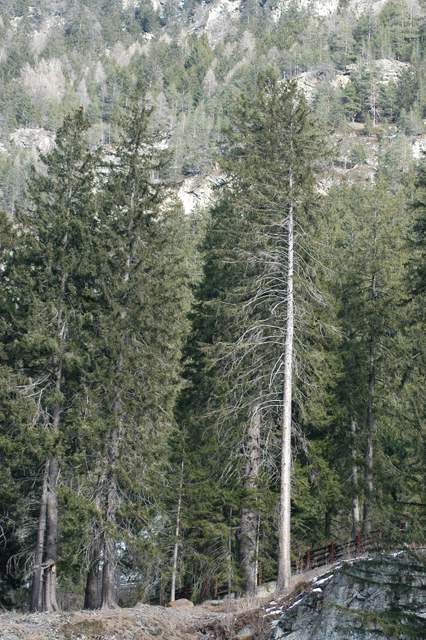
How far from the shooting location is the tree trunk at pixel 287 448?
56.6 feet

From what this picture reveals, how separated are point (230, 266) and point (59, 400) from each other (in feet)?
22.9

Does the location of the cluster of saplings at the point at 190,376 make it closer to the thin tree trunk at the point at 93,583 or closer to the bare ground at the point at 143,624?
the thin tree trunk at the point at 93,583

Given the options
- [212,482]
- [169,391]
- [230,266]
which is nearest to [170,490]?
[212,482]

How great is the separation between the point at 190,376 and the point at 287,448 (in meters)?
6.96

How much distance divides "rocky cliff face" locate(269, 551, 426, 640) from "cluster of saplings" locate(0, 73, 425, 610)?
355 centimetres

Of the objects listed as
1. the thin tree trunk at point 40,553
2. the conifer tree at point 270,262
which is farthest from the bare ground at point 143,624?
the conifer tree at point 270,262

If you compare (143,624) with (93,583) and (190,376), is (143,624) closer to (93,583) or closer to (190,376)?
(93,583)

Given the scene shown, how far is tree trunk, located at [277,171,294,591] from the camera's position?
17.3 meters

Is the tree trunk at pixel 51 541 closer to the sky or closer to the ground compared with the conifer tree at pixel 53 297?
closer to the ground

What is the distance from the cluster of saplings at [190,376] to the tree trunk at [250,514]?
0.19ft

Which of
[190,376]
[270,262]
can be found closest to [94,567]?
[190,376]

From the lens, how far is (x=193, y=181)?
110 m

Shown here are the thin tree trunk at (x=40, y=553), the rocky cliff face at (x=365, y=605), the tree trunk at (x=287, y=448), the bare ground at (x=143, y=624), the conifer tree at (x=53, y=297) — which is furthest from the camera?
the conifer tree at (x=53, y=297)

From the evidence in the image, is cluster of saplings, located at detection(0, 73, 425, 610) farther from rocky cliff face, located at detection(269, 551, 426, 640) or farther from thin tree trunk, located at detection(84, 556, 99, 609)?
rocky cliff face, located at detection(269, 551, 426, 640)
